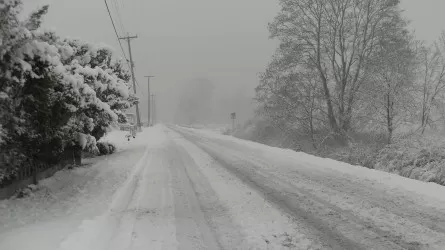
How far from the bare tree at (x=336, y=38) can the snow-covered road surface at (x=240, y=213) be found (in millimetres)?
10632

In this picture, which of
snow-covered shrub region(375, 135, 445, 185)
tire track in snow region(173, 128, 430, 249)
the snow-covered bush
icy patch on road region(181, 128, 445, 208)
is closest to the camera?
tire track in snow region(173, 128, 430, 249)

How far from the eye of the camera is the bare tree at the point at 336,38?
19.2 metres

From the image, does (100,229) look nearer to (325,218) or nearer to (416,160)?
(325,218)

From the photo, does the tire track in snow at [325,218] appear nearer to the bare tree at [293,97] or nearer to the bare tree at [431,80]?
the bare tree at [293,97]

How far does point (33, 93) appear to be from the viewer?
6328mm

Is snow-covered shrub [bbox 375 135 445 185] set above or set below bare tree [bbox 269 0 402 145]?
below

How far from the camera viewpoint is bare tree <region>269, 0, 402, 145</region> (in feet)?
63.2

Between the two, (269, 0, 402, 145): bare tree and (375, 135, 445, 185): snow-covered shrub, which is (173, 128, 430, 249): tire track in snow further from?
(269, 0, 402, 145): bare tree

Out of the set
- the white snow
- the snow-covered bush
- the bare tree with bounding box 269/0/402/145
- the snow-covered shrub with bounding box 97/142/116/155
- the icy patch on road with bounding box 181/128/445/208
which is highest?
the bare tree with bounding box 269/0/402/145

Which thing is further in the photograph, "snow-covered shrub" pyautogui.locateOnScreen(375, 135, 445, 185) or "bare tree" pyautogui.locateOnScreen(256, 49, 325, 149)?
"bare tree" pyautogui.locateOnScreen(256, 49, 325, 149)

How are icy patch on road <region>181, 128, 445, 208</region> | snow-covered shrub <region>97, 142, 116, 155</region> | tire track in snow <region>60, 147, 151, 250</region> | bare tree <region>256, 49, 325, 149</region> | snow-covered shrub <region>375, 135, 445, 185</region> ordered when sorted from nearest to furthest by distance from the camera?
tire track in snow <region>60, 147, 151, 250</region>
icy patch on road <region>181, 128, 445, 208</region>
snow-covered shrub <region>375, 135, 445, 185</region>
snow-covered shrub <region>97, 142, 116, 155</region>
bare tree <region>256, 49, 325, 149</region>

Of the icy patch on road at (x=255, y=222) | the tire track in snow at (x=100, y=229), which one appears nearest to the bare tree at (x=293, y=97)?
the icy patch on road at (x=255, y=222)

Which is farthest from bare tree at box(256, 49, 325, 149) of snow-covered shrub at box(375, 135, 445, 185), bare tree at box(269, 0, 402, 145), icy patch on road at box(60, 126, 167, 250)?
icy patch on road at box(60, 126, 167, 250)

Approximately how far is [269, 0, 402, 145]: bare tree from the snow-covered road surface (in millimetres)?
10632
